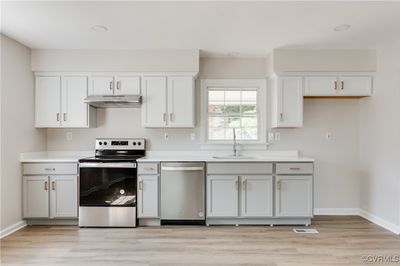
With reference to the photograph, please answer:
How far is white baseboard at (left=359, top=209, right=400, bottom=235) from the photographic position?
10.8 feet

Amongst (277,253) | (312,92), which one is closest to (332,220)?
(277,253)

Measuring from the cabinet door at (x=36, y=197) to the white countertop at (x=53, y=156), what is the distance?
0.78 ft

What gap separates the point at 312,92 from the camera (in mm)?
3756

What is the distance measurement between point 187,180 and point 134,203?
78cm

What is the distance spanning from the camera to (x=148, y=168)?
355 centimetres

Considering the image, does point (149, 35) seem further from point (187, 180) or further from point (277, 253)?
point (277, 253)

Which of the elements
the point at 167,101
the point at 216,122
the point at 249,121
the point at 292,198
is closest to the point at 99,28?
the point at 167,101

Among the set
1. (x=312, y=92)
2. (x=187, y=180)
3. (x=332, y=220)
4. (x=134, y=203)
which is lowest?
(x=332, y=220)

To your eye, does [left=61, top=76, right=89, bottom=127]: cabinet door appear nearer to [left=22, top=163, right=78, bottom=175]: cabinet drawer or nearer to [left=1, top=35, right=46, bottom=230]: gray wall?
[left=1, top=35, right=46, bottom=230]: gray wall

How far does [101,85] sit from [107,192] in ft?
4.99

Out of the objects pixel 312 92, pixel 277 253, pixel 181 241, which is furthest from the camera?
pixel 312 92

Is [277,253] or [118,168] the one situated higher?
[118,168]

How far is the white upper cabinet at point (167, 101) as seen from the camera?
3.80m

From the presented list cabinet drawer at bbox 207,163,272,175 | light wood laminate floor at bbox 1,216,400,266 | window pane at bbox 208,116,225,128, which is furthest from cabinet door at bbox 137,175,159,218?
window pane at bbox 208,116,225,128
